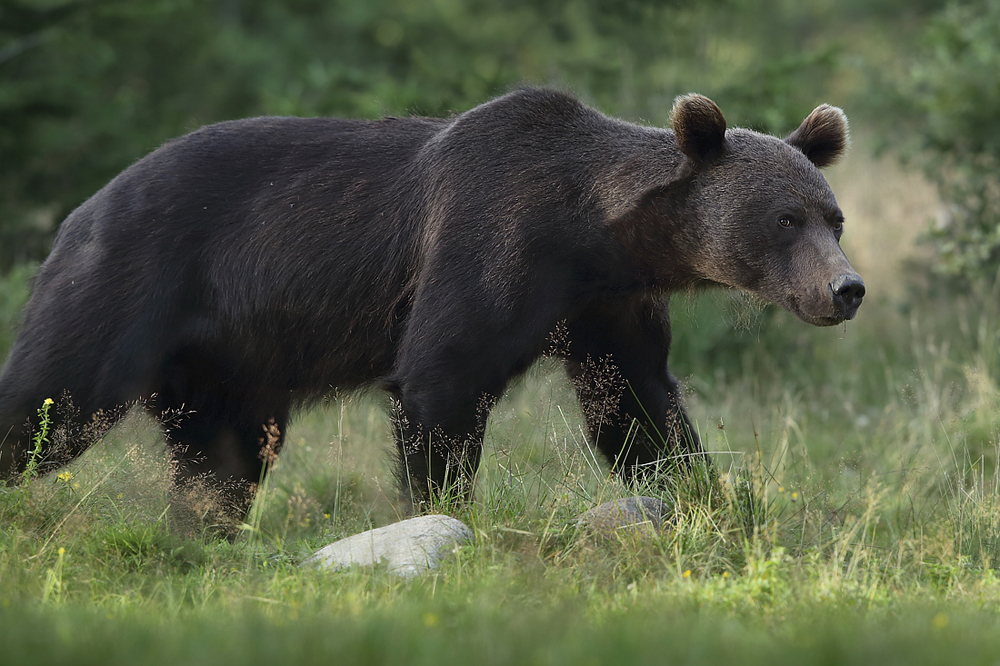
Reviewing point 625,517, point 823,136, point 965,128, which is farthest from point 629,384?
point 965,128

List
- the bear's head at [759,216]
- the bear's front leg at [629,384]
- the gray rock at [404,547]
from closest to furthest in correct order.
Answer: the gray rock at [404,547], the bear's head at [759,216], the bear's front leg at [629,384]

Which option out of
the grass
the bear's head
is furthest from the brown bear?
the grass

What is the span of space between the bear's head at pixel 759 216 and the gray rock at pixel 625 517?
1118mm

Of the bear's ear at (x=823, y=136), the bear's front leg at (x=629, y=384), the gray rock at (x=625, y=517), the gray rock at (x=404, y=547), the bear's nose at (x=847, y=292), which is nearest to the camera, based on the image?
the gray rock at (x=404, y=547)

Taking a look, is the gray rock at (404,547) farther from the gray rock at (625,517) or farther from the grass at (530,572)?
the gray rock at (625,517)

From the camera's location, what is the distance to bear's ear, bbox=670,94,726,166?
518cm

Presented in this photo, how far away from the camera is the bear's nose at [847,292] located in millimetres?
4883

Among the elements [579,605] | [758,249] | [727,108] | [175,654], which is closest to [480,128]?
[758,249]

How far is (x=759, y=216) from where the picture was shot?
206 inches

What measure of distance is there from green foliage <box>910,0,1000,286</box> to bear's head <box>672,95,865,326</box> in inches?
187

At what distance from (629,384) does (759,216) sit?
1.04 meters

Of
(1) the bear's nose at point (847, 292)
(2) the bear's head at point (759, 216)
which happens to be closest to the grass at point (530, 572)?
(2) the bear's head at point (759, 216)

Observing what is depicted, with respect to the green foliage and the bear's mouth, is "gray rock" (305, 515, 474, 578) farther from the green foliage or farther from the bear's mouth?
the green foliage

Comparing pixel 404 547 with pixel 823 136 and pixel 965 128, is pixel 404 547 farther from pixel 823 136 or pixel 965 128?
pixel 965 128
